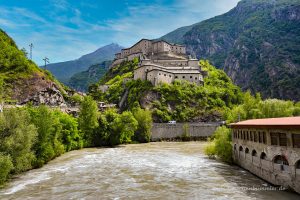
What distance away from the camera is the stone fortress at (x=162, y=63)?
128500mm

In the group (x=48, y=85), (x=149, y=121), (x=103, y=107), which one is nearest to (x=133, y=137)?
(x=149, y=121)

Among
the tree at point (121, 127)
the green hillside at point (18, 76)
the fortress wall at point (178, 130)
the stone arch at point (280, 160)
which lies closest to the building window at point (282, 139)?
the stone arch at point (280, 160)

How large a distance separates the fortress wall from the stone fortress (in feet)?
95.3

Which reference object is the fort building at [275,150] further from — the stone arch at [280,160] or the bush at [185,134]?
the bush at [185,134]

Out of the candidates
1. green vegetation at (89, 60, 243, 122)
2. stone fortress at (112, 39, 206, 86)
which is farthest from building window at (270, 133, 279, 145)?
stone fortress at (112, 39, 206, 86)

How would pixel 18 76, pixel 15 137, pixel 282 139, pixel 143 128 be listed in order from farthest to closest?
pixel 143 128, pixel 18 76, pixel 15 137, pixel 282 139

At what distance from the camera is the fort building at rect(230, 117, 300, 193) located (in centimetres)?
2330

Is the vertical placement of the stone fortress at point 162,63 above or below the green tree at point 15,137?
above

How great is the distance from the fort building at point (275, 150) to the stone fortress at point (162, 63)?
90986 millimetres

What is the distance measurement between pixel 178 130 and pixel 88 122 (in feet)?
118

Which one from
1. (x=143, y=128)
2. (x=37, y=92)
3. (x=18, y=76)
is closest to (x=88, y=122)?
(x=143, y=128)

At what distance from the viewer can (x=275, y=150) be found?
26.2m

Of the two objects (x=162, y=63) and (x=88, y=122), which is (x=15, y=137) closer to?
(x=88, y=122)

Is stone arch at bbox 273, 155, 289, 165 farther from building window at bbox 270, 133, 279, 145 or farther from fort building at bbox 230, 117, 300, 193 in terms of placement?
building window at bbox 270, 133, 279, 145
